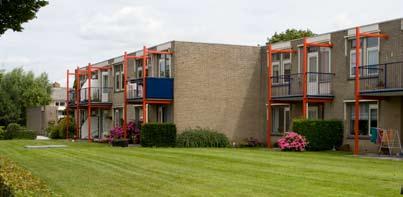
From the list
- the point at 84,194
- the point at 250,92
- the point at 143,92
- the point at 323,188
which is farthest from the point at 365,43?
the point at 84,194

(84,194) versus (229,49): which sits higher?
(229,49)

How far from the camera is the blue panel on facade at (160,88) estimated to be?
3631cm

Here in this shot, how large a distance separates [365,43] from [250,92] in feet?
32.9

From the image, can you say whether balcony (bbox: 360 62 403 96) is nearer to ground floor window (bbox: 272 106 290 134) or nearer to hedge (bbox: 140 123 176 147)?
ground floor window (bbox: 272 106 290 134)

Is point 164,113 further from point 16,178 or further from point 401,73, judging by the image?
point 16,178

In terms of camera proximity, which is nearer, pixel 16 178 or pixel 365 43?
pixel 16 178

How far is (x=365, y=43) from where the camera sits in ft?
98.6

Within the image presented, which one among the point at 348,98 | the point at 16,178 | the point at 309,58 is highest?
the point at 309,58

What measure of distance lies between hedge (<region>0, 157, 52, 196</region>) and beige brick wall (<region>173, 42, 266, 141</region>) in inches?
673

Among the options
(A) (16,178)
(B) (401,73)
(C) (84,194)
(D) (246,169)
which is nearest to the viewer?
(C) (84,194)

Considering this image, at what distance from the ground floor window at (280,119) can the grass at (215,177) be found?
13.4 m

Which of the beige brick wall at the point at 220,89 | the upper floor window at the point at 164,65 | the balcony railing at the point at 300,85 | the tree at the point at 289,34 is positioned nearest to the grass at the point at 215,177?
the balcony railing at the point at 300,85

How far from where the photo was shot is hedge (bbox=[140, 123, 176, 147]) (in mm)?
34875

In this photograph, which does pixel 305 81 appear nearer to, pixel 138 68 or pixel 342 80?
pixel 342 80
